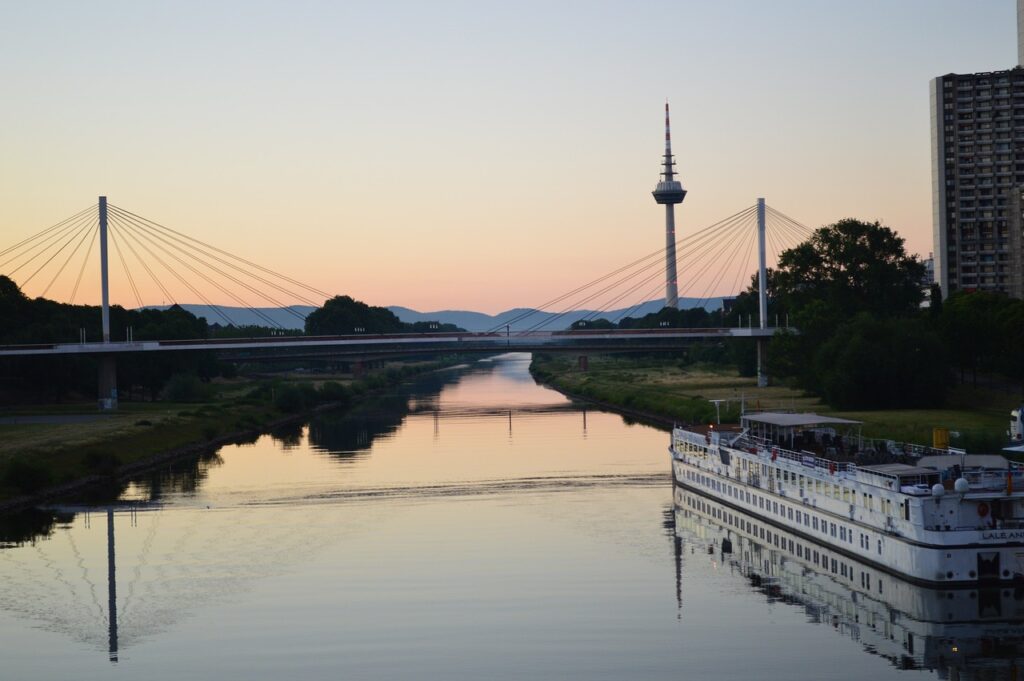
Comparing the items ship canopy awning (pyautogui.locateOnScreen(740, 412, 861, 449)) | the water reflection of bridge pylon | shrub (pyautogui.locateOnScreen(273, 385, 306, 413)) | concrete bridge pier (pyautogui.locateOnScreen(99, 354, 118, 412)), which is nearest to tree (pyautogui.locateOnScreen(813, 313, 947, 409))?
ship canopy awning (pyautogui.locateOnScreen(740, 412, 861, 449))

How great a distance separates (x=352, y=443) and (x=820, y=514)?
43.7 meters

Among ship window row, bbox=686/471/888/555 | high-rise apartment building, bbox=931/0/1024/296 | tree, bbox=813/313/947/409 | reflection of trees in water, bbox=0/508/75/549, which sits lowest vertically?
reflection of trees in water, bbox=0/508/75/549

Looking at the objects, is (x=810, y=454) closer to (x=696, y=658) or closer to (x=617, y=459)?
(x=696, y=658)

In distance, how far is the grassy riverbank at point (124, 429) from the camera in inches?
2307

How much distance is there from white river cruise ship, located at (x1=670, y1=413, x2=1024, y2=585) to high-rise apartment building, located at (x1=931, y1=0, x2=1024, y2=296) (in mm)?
108171

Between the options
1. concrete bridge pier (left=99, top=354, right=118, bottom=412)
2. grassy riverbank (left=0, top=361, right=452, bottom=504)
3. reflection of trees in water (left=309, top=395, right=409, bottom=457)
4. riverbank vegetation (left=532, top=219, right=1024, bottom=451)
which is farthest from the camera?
concrete bridge pier (left=99, top=354, right=118, bottom=412)

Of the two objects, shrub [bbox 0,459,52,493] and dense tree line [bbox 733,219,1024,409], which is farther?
dense tree line [bbox 733,219,1024,409]

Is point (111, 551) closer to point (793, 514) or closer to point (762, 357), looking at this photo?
point (793, 514)

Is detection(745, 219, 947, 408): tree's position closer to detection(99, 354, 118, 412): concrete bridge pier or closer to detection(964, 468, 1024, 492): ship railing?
detection(964, 468, 1024, 492): ship railing

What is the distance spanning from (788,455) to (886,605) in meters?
12.3

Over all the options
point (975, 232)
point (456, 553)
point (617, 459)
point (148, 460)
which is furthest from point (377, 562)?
point (975, 232)

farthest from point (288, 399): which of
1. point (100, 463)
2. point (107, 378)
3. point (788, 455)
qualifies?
point (788, 455)

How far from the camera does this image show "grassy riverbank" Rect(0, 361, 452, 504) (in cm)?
5859

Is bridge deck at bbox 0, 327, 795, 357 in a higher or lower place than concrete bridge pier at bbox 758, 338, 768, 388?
higher
